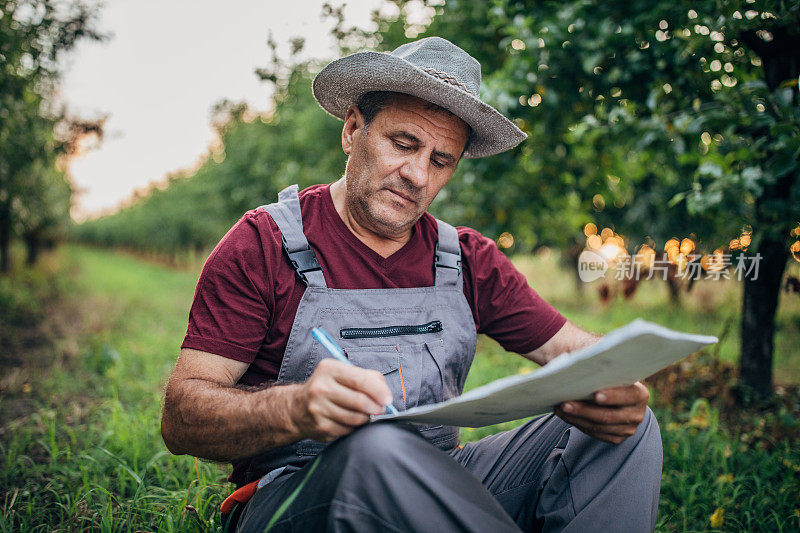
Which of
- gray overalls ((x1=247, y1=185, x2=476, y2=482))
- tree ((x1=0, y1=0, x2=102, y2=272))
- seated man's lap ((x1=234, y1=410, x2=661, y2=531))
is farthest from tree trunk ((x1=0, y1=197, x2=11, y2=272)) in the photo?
seated man's lap ((x1=234, y1=410, x2=661, y2=531))

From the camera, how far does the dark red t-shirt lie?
1408mm

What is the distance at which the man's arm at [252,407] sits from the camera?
3.33 ft

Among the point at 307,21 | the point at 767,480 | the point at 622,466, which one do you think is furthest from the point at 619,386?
the point at 307,21

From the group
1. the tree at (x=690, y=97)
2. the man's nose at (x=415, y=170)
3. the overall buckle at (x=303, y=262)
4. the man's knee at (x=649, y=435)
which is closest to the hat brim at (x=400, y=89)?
the man's nose at (x=415, y=170)

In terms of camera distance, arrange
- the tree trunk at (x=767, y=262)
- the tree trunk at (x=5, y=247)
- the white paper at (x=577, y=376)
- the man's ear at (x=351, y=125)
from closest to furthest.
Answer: the white paper at (x=577, y=376) < the man's ear at (x=351, y=125) < the tree trunk at (x=767, y=262) < the tree trunk at (x=5, y=247)

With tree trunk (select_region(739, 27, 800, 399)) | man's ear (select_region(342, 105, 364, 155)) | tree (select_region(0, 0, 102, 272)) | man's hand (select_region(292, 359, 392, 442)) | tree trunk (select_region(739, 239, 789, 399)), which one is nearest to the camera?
man's hand (select_region(292, 359, 392, 442))

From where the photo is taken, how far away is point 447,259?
1.81 metres

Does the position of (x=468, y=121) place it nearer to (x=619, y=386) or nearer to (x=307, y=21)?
(x=619, y=386)

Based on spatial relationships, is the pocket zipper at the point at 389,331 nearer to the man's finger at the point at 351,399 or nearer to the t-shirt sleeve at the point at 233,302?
the t-shirt sleeve at the point at 233,302

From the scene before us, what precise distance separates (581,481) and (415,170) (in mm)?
1050

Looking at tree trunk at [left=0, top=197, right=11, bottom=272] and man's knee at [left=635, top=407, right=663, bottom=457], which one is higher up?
man's knee at [left=635, top=407, right=663, bottom=457]

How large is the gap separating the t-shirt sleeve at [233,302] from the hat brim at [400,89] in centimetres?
64

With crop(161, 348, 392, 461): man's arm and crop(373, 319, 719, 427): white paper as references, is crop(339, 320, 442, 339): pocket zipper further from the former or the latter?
crop(373, 319, 719, 427): white paper

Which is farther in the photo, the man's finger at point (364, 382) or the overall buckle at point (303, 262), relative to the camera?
the overall buckle at point (303, 262)
